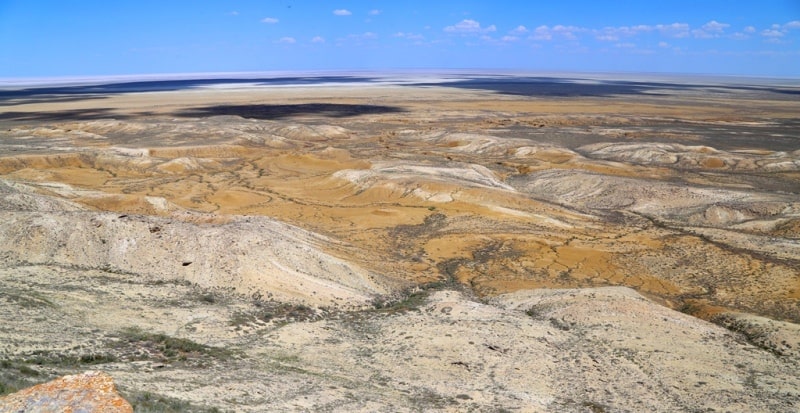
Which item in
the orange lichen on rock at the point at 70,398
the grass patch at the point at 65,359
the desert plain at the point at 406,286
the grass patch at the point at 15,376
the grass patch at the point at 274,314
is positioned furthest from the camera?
the grass patch at the point at 274,314

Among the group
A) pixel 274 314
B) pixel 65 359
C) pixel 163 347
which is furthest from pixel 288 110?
pixel 65 359

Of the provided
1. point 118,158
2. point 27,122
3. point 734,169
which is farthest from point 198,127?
point 734,169

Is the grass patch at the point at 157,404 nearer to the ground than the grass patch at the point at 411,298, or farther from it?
farther from it

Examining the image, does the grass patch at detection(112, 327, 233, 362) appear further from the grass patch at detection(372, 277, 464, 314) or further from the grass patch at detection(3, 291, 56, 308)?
the grass patch at detection(372, 277, 464, 314)

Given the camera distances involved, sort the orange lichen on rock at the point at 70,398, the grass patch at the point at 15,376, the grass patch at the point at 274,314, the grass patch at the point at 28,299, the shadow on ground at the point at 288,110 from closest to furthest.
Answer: the orange lichen on rock at the point at 70,398
the grass patch at the point at 15,376
the grass patch at the point at 28,299
the grass patch at the point at 274,314
the shadow on ground at the point at 288,110

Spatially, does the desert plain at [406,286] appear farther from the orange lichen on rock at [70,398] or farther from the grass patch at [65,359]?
the orange lichen on rock at [70,398]

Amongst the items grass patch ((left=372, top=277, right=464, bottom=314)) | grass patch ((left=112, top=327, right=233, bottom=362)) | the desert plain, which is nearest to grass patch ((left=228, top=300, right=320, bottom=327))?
the desert plain

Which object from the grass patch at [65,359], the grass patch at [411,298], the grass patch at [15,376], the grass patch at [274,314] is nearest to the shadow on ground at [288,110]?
the grass patch at [411,298]

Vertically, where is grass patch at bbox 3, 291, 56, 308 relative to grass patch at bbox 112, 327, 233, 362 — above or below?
above

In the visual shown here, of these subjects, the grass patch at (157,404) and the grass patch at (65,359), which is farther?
the grass patch at (65,359)
